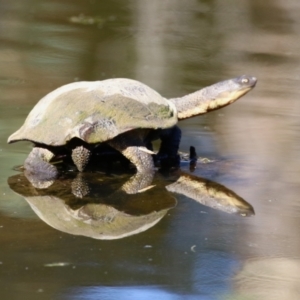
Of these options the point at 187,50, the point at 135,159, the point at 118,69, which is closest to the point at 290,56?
the point at 187,50

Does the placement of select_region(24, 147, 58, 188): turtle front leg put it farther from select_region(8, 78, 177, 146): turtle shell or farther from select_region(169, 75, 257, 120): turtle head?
select_region(169, 75, 257, 120): turtle head

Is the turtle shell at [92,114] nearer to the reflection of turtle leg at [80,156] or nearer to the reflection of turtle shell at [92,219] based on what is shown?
the reflection of turtle leg at [80,156]

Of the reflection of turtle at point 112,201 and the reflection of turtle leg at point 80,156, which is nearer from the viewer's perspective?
the reflection of turtle at point 112,201

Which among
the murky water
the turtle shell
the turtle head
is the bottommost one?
the murky water

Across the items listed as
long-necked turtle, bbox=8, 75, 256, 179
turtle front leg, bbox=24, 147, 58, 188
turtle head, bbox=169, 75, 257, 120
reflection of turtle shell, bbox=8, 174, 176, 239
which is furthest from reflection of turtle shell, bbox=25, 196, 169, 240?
turtle head, bbox=169, 75, 257, 120

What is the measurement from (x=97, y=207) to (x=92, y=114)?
2.27ft

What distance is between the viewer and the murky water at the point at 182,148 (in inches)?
146

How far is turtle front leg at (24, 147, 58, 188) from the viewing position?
5102mm

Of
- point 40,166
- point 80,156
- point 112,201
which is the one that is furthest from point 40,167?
point 112,201

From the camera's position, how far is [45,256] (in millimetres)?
3875

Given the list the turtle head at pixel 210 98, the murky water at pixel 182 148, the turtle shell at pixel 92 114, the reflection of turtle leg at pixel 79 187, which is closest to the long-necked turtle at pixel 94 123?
the turtle shell at pixel 92 114

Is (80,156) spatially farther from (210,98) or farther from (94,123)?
(210,98)

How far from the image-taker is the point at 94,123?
499cm

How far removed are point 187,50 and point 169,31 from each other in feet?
4.12
